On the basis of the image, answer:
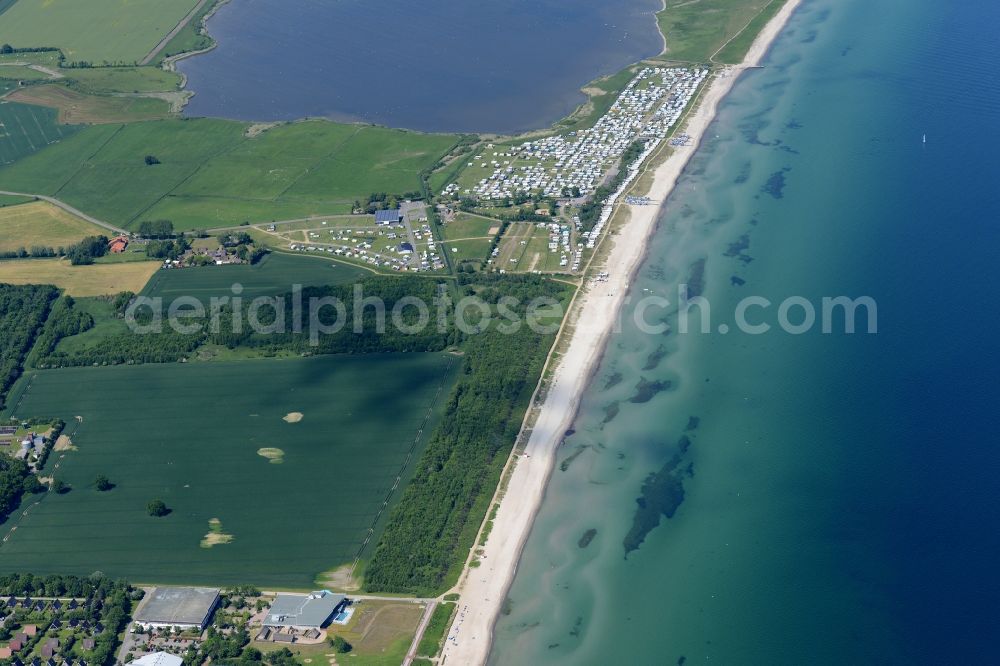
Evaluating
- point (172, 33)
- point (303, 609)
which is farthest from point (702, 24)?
point (303, 609)

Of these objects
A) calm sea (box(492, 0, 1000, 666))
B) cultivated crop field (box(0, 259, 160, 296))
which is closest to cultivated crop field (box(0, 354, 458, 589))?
cultivated crop field (box(0, 259, 160, 296))

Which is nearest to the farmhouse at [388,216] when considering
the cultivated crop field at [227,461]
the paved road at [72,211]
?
the cultivated crop field at [227,461]

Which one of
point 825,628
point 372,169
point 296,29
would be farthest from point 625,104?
point 825,628

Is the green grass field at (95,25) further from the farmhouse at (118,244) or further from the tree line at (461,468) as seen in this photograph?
the tree line at (461,468)

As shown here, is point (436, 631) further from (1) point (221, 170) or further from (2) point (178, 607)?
(1) point (221, 170)

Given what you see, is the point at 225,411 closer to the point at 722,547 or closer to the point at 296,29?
the point at 722,547

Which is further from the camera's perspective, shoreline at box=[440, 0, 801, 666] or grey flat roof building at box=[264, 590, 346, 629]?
shoreline at box=[440, 0, 801, 666]

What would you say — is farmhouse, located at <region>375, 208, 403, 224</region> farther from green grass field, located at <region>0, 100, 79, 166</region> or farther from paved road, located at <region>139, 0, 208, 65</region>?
paved road, located at <region>139, 0, 208, 65</region>
